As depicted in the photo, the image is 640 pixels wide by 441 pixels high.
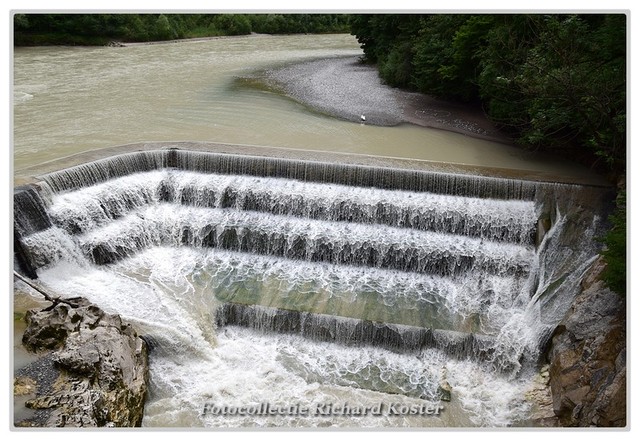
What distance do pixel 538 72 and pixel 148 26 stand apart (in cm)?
2570

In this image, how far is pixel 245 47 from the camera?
30812mm

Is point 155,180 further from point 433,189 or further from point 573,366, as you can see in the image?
point 573,366

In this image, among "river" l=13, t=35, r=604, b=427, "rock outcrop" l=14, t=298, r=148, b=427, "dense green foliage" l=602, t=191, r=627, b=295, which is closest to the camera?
"rock outcrop" l=14, t=298, r=148, b=427

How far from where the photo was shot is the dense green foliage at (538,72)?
914 centimetres

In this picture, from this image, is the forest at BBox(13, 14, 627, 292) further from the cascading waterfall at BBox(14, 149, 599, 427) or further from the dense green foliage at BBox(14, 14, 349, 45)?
the dense green foliage at BBox(14, 14, 349, 45)

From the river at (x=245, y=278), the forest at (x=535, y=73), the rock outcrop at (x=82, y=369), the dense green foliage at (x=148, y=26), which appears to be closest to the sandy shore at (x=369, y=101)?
the forest at (x=535, y=73)

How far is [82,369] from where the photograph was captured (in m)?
6.50

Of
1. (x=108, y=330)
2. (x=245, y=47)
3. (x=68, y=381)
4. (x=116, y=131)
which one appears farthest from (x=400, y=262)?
(x=245, y=47)

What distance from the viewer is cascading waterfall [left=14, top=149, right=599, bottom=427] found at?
7871 mm

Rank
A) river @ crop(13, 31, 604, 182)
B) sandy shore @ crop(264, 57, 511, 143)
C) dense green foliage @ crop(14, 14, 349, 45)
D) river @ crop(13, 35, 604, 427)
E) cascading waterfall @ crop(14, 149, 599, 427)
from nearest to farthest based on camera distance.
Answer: river @ crop(13, 35, 604, 427)
cascading waterfall @ crop(14, 149, 599, 427)
river @ crop(13, 31, 604, 182)
sandy shore @ crop(264, 57, 511, 143)
dense green foliage @ crop(14, 14, 349, 45)

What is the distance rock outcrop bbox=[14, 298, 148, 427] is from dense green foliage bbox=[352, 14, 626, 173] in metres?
7.92

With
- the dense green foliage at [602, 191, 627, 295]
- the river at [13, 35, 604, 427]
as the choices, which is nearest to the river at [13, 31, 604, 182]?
the river at [13, 35, 604, 427]

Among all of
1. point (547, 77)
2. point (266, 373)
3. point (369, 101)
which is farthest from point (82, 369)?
point (369, 101)

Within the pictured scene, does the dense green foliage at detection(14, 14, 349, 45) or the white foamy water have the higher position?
the dense green foliage at detection(14, 14, 349, 45)
